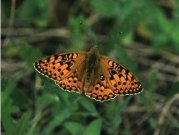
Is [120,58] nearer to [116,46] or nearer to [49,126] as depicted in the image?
[116,46]

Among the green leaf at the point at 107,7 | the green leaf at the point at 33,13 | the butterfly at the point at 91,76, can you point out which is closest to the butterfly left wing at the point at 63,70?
the butterfly at the point at 91,76

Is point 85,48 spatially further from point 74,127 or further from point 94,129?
point 94,129

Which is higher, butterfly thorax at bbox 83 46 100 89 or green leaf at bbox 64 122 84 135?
butterfly thorax at bbox 83 46 100 89

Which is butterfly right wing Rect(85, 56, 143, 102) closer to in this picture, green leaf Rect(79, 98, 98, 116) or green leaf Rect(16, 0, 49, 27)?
green leaf Rect(79, 98, 98, 116)

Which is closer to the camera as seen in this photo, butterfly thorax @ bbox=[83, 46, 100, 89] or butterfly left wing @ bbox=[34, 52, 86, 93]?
butterfly left wing @ bbox=[34, 52, 86, 93]

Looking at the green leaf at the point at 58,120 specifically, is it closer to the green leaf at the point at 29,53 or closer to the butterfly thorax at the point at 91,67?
the butterfly thorax at the point at 91,67

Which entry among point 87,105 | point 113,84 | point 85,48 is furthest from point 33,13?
point 113,84

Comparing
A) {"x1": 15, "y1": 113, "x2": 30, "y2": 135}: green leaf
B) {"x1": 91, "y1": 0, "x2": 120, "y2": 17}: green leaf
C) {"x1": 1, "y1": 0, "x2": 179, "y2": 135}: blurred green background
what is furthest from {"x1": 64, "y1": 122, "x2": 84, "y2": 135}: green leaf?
{"x1": 91, "y1": 0, "x2": 120, "y2": 17}: green leaf
